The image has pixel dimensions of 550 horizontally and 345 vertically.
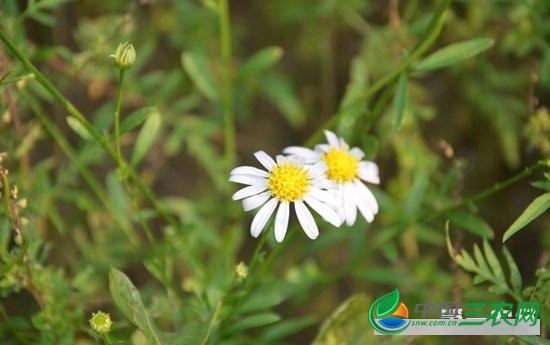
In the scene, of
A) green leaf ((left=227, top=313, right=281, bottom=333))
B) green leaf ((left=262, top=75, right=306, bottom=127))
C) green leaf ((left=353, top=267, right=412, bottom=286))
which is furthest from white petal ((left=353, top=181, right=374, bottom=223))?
green leaf ((left=262, top=75, right=306, bottom=127))

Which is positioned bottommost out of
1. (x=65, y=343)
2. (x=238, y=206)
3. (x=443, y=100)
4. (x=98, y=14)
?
(x=65, y=343)

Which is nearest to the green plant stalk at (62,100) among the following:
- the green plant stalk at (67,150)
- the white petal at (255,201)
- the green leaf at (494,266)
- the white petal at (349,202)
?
the green plant stalk at (67,150)

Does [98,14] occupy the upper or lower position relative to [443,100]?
upper

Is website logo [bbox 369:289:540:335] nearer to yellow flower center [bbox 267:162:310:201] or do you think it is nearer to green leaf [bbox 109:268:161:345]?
yellow flower center [bbox 267:162:310:201]

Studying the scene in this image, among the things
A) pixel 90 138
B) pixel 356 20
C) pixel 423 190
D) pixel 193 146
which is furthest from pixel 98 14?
pixel 423 190

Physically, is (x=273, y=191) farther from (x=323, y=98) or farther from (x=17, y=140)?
(x=323, y=98)
